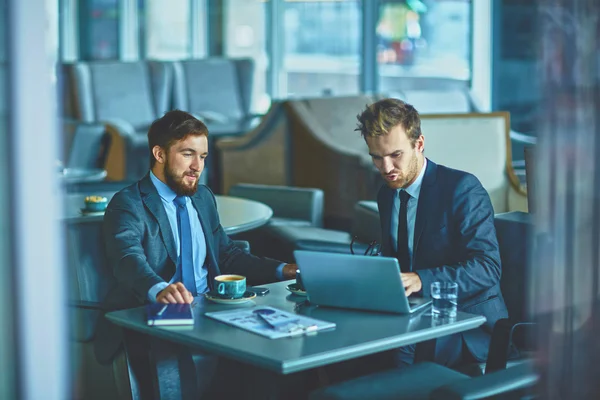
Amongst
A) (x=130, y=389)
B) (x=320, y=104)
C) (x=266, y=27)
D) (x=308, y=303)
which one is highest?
(x=266, y=27)

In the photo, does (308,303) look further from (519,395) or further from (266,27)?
(266,27)

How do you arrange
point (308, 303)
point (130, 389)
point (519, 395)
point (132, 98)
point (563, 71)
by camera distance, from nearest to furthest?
1. point (563, 71)
2. point (519, 395)
3. point (308, 303)
4. point (130, 389)
5. point (132, 98)

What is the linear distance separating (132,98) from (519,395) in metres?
7.02

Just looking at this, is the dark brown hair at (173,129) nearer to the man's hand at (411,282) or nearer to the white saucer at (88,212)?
the man's hand at (411,282)

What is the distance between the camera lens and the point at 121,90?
8703 millimetres

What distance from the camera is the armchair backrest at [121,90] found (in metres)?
8.34

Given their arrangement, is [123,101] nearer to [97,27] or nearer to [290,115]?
[290,115]

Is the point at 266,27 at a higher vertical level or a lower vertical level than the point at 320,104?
higher

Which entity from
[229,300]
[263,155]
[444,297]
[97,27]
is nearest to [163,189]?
[229,300]

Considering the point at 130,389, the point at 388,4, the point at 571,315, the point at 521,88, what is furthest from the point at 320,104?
the point at 571,315

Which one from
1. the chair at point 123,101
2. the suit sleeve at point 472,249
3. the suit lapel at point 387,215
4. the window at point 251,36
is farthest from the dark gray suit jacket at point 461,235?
the window at point 251,36

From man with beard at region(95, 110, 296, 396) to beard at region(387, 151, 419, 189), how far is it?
396 millimetres

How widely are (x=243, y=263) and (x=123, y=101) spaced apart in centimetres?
604

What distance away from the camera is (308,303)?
249 centimetres
